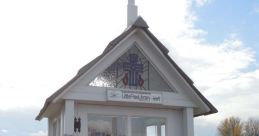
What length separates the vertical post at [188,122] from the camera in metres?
14.9

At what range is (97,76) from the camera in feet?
45.6

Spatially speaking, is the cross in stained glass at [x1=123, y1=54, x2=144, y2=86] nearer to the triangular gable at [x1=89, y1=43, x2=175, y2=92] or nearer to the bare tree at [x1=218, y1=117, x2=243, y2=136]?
the triangular gable at [x1=89, y1=43, x2=175, y2=92]

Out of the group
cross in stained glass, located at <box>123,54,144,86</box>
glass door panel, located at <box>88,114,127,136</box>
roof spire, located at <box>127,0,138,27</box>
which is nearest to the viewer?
glass door panel, located at <box>88,114,127,136</box>

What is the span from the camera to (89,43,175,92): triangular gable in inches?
553

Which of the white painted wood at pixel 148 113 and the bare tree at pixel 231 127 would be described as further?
the bare tree at pixel 231 127

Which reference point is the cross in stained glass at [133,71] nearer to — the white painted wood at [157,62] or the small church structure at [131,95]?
the small church structure at [131,95]

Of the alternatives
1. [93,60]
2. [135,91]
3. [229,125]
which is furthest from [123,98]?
[229,125]

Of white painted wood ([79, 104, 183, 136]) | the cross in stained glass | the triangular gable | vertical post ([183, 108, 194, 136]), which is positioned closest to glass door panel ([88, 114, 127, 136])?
white painted wood ([79, 104, 183, 136])

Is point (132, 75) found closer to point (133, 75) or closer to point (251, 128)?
point (133, 75)

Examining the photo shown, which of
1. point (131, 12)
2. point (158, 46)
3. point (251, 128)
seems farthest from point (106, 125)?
point (251, 128)

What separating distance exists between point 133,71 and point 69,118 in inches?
101

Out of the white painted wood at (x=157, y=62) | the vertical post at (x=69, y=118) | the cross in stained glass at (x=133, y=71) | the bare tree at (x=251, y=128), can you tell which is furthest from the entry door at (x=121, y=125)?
the bare tree at (x=251, y=128)

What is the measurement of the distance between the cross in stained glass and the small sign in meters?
0.38

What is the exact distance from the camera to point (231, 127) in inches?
3452
